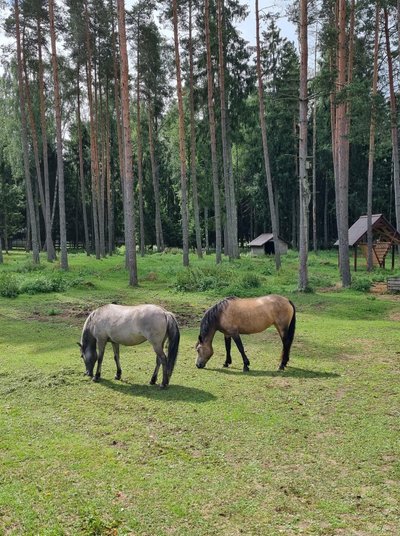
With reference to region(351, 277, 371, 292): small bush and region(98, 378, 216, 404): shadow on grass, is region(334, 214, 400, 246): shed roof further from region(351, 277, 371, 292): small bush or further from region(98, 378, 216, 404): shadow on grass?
region(98, 378, 216, 404): shadow on grass

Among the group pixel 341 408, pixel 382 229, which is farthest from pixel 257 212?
pixel 341 408

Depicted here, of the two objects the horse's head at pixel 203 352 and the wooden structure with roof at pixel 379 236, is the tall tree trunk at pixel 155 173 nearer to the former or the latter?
the wooden structure with roof at pixel 379 236

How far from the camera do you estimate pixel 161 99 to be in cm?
4159

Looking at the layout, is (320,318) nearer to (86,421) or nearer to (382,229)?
(86,421)

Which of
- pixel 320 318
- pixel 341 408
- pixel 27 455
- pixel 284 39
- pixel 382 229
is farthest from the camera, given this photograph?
pixel 284 39

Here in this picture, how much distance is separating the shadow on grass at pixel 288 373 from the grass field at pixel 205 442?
0.12ft

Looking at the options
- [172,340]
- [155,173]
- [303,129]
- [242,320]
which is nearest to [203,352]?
[242,320]

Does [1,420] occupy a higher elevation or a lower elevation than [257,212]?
lower

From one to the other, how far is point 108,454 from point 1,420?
195cm

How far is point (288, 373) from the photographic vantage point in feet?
29.8

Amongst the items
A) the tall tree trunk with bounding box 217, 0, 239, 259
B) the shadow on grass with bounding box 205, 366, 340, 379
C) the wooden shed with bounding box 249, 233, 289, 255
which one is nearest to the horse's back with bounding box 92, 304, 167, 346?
the shadow on grass with bounding box 205, 366, 340, 379

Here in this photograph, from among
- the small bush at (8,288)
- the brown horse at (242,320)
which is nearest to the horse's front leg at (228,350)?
the brown horse at (242,320)

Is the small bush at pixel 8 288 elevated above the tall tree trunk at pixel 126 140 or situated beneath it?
situated beneath

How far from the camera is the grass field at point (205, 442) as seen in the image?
14.4 ft
